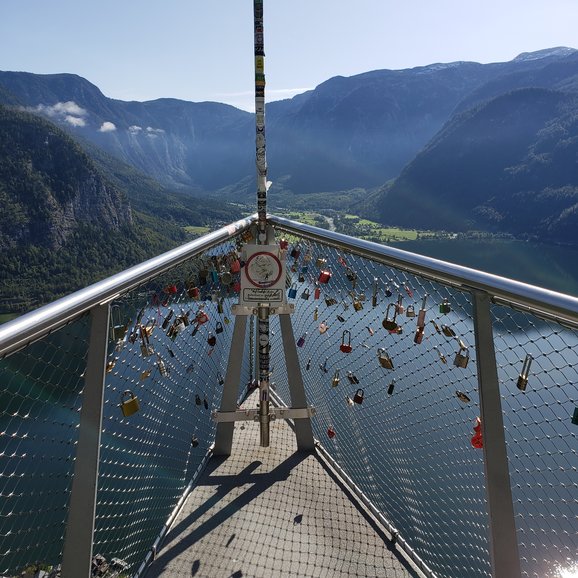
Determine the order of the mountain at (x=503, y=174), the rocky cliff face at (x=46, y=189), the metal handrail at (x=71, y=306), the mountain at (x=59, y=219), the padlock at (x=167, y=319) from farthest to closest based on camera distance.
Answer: the mountain at (x=503, y=174), the rocky cliff face at (x=46, y=189), the mountain at (x=59, y=219), the padlock at (x=167, y=319), the metal handrail at (x=71, y=306)

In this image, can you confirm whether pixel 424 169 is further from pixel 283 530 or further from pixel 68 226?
pixel 283 530

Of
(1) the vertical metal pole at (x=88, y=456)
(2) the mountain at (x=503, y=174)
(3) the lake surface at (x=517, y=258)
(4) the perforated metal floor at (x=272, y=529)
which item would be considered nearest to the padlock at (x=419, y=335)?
(1) the vertical metal pole at (x=88, y=456)

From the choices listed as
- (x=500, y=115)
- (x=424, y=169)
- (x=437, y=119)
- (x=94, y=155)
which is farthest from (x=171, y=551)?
(x=437, y=119)

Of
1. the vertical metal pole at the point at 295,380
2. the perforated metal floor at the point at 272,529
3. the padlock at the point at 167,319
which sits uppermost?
the padlock at the point at 167,319

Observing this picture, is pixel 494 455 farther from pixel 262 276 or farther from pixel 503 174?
pixel 503 174

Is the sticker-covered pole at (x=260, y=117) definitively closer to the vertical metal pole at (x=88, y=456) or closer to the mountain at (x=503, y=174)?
the vertical metal pole at (x=88, y=456)

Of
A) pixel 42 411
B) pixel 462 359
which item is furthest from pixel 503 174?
pixel 462 359
